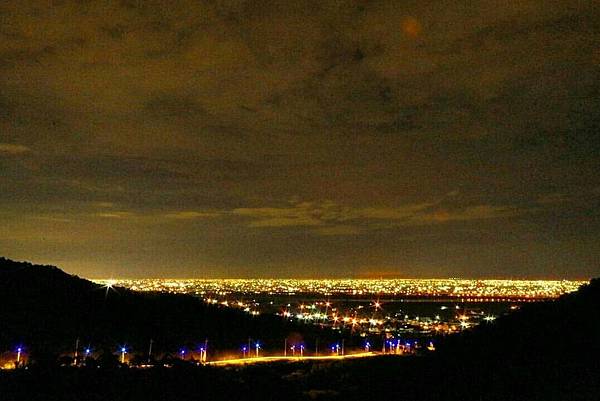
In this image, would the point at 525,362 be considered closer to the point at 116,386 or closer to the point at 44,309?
the point at 116,386

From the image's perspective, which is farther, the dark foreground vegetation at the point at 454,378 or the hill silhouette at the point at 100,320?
the hill silhouette at the point at 100,320

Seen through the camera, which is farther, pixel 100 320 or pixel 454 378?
pixel 100 320

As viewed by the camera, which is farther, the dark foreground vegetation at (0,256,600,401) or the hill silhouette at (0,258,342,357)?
the hill silhouette at (0,258,342,357)

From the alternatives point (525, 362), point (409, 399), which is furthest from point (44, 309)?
point (525, 362)
